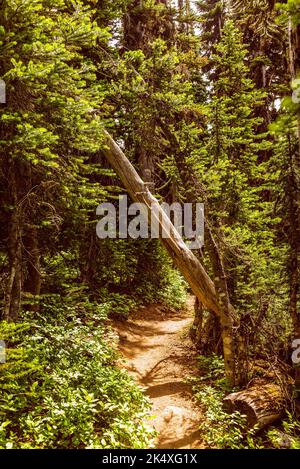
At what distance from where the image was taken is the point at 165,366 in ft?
31.9

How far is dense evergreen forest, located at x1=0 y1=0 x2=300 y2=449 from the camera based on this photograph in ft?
17.8

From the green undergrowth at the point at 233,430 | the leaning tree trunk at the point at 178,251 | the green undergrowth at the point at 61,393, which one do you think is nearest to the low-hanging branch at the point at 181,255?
the leaning tree trunk at the point at 178,251

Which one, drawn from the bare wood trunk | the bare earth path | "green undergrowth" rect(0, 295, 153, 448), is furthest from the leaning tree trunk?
the bare wood trunk

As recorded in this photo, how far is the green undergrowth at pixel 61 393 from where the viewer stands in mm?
5039

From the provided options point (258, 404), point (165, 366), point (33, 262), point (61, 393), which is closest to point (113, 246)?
point (33, 262)

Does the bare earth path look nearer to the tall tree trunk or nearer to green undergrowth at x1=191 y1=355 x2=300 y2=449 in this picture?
green undergrowth at x1=191 y1=355 x2=300 y2=449

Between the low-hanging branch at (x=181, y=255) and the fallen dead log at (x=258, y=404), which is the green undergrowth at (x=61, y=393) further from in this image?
the low-hanging branch at (x=181, y=255)

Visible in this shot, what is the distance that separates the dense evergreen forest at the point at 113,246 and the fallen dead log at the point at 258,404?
0.10 feet

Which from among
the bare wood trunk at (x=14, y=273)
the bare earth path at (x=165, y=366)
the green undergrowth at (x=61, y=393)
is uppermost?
the bare wood trunk at (x=14, y=273)

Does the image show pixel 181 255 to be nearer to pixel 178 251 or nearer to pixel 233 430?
pixel 178 251

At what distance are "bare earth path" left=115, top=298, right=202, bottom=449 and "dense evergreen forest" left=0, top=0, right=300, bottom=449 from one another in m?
0.17

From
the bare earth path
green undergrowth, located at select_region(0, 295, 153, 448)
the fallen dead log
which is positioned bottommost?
the bare earth path

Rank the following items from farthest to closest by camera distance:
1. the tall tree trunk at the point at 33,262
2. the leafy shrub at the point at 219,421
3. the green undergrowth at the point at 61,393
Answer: the tall tree trunk at the point at 33,262 < the leafy shrub at the point at 219,421 < the green undergrowth at the point at 61,393
